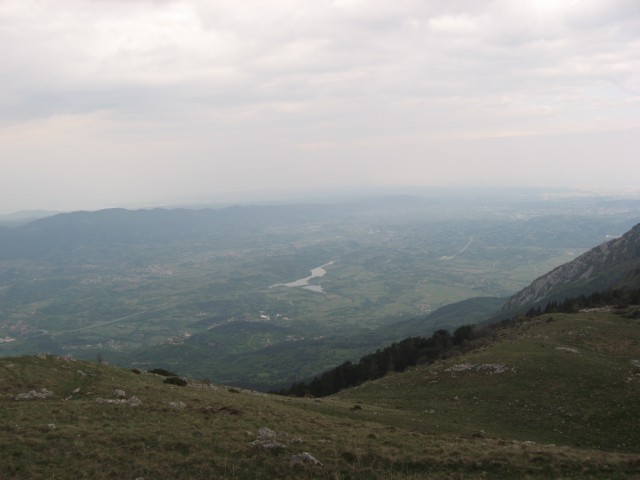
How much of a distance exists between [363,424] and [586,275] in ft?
562

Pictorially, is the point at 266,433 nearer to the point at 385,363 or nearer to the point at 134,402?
the point at 134,402

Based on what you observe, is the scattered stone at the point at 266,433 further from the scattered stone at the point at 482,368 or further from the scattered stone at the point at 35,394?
the scattered stone at the point at 482,368

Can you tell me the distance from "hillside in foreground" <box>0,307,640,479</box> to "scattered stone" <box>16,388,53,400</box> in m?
0.07

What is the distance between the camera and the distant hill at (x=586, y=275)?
147337mm

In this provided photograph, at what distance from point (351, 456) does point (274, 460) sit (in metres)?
3.93

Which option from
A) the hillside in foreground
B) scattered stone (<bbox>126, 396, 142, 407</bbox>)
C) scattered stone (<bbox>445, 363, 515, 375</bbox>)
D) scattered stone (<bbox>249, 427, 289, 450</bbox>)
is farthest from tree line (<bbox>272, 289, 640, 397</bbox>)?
scattered stone (<bbox>249, 427, 289, 450</bbox>)

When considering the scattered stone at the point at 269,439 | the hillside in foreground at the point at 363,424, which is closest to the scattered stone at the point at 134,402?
the hillside in foreground at the point at 363,424

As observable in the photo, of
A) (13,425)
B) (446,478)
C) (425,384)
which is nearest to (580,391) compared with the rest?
(425,384)

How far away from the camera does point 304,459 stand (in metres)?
20.6

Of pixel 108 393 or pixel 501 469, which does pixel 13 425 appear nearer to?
pixel 108 393

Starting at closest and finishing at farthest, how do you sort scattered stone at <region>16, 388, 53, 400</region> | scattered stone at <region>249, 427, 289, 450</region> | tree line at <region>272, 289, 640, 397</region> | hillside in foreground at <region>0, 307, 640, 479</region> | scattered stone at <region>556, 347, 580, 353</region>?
hillside in foreground at <region>0, 307, 640, 479</region>, scattered stone at <region>249, 427, 289, 450</region>, scattered stone at <region>16, 388, 53, 400</region>, scattered stone at <region>556, 347, 580, 353</region>, tree line at <region>272, 289, 640, 397</region>

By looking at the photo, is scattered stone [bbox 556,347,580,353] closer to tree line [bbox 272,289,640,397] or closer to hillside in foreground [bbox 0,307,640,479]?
hillside in foreground [bbox 0,307,640,479]

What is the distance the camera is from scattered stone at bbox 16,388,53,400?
2854 centimetres

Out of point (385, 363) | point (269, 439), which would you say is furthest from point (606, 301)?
point (269, 439)
